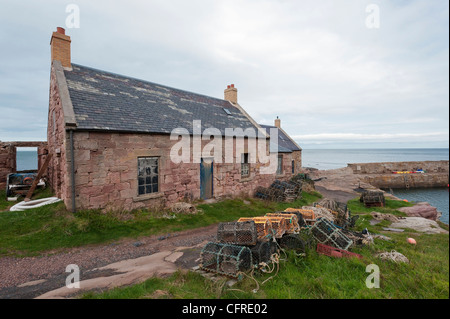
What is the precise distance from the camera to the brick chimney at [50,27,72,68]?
34.3 ft

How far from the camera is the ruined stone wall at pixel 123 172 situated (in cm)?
845

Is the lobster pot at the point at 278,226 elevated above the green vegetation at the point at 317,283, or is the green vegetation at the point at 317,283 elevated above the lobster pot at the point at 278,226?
the lobster pot at the point at 278,226

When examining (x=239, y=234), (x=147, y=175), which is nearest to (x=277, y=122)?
(x=147, y=175)

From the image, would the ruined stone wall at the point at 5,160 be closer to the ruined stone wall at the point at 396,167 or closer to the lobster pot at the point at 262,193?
the lobster pot at the point at 262,193

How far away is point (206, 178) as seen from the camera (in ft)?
41.8

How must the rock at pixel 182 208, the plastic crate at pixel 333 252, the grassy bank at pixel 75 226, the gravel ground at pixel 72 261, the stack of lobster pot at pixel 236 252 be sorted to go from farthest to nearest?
the rock at pixel 182 208 < the grassy bank at pixel 75 226 < the plastic crate at pixel 333 252 < the stack of lobster pot at pixel 236 252 < the gravel ground at pixel 72 261

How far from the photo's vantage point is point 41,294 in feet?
14.4

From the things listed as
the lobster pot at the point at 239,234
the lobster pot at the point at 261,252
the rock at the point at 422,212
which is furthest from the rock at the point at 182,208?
the rock at the point at 422,212

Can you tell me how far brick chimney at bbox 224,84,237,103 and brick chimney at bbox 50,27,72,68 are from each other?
1241 cm

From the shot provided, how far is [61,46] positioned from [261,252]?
12771 millimetres

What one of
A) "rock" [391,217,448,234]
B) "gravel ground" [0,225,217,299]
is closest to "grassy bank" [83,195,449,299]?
"gravel ground" [0,225,217,299]

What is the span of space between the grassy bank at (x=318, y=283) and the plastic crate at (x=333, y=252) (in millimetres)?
248
